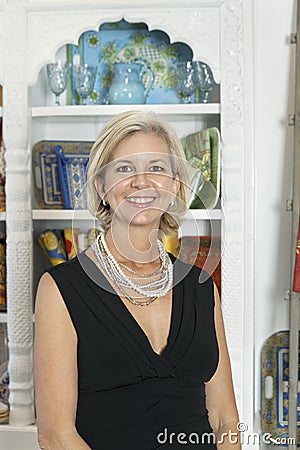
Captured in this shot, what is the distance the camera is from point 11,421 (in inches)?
95.3

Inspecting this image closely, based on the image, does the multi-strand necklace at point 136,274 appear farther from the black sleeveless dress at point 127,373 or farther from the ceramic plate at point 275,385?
the ceramic plate at point 275,385

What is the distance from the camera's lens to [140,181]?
1562 millimetres

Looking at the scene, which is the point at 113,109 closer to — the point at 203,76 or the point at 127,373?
the point at 203,76

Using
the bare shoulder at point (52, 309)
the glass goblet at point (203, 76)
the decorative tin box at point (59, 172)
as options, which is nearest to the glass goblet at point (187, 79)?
the glass goblet at point (203, 76)

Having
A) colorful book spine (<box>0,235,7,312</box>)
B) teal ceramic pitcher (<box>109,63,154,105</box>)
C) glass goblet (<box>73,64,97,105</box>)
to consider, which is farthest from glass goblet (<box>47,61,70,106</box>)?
colorful book spine (<box>0,235,7,312</box>)

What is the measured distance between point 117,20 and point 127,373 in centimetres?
128

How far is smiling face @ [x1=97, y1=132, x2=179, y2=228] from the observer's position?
1.56m

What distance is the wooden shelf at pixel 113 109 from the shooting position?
2.36 meters

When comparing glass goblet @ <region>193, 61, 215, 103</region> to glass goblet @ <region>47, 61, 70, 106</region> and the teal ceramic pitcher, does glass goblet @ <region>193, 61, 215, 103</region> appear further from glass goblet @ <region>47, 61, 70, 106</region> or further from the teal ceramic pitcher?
glass goblet @ <region>47, 61, 70, 106</region>

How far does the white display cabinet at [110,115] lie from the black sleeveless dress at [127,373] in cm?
73

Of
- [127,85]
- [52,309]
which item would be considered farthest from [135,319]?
[127,85]

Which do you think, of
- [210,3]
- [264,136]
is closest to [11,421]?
[264,136]

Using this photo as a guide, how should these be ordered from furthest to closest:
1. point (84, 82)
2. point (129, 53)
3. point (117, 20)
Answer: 1. point (129, 53)
2. point (84, 82)
3. point (117, 20)

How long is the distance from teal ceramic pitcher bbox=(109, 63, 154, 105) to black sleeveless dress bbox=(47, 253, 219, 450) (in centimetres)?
98
